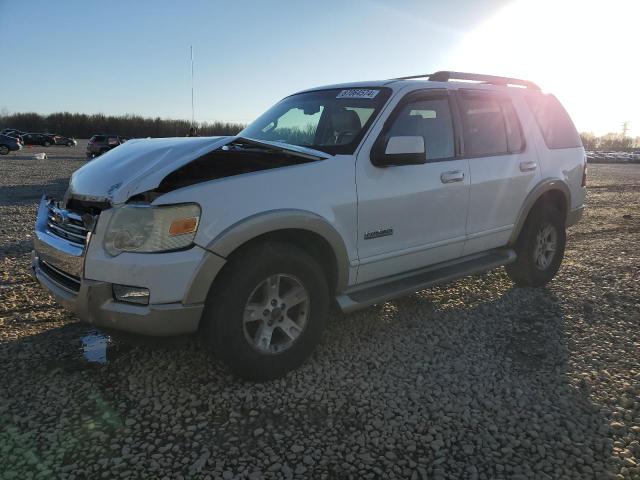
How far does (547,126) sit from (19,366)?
5305 millimetres

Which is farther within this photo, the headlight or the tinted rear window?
the tinted rear window

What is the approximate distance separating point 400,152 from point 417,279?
107cm

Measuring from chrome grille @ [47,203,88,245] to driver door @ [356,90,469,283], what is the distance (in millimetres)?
1814

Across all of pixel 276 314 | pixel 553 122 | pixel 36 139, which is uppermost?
pixel 36 139

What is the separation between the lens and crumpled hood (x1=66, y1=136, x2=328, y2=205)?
9.48 ft

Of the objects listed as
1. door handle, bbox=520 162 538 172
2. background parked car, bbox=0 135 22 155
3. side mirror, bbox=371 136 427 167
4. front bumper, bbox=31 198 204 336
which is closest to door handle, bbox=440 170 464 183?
side mirror, bbox=371 136 427 167

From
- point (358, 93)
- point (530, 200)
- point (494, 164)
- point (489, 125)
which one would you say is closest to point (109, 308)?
point (358, 93)

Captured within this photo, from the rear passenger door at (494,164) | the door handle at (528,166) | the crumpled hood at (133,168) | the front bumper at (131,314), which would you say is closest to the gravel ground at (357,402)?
the front bumper at (131,314)

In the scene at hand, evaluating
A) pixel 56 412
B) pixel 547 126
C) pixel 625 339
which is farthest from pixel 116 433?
pixel 547 126

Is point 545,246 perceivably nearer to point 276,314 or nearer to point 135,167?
point 276,314

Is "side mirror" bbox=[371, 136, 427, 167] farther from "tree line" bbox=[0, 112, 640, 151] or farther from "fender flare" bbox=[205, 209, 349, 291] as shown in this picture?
"tree line" bbox=[0, 112, 640, 151]

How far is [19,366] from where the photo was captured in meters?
3.38

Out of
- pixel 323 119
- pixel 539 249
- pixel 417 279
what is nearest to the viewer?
pixel 417 279

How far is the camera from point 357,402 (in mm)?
3051
